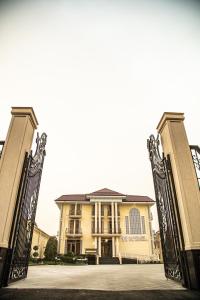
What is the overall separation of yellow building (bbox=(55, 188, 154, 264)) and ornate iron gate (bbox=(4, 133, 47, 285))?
2095 centimetres

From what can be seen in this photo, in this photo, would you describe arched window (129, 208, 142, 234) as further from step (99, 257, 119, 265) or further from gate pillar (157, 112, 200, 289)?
gate pillar (157, 112, 200, 289)

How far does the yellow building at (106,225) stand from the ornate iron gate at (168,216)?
21.1m

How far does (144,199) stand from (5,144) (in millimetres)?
25486

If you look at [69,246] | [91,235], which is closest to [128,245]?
[91,235]

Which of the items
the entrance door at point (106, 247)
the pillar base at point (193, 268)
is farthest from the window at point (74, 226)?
the pillar base at point (193, 268)

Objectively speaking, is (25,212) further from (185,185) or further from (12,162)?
(185,185)

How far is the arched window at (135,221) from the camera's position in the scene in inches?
1033

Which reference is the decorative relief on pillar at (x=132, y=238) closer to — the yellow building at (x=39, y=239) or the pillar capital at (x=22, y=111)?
the yellow building at (x=39, y=239)

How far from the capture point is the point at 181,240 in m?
4.25

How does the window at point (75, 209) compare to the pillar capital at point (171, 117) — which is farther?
the window at point (75, 209)

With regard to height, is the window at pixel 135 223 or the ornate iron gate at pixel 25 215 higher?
the window at pixel 135 223

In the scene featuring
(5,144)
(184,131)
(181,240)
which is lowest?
(181,240)

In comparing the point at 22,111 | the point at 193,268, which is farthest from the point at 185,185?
the point at 22,111

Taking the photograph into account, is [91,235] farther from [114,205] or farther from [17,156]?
[17,156]
